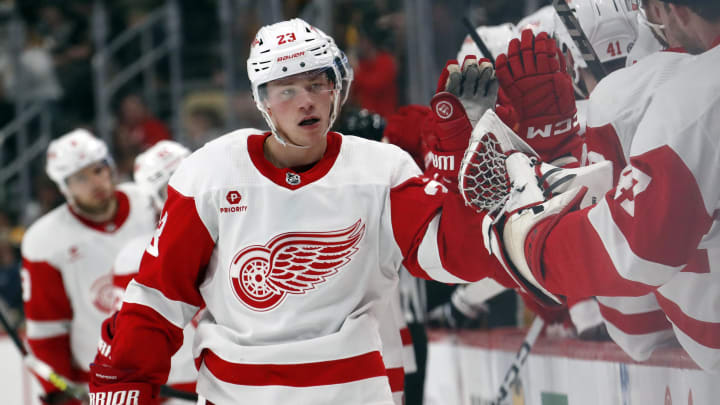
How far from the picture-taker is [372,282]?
1915 millimetres

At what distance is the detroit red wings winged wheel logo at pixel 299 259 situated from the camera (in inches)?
72.4

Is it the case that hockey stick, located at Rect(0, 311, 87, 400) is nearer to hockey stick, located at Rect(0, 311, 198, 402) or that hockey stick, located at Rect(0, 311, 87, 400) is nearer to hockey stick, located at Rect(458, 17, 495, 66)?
hockey stick, located at Rect(0, 311, 198, 402)

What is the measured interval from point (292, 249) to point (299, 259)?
2 cm

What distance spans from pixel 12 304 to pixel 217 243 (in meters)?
3.87

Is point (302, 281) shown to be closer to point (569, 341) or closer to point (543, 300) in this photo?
point (543, 300)

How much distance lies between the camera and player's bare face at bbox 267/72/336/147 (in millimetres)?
1858

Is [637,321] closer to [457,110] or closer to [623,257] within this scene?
[623,257]

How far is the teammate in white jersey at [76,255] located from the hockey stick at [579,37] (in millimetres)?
2162

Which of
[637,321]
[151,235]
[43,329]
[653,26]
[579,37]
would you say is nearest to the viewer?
[653,26]

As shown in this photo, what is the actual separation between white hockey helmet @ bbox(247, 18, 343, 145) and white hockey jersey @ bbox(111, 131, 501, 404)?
0.14 meters

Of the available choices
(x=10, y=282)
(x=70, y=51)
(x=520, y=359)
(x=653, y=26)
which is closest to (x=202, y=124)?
(x=70, y=51)

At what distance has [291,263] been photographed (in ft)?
6.03

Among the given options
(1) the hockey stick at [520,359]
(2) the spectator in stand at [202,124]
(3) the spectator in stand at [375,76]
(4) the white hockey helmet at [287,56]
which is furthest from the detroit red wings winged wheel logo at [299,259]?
(2) the spectator in stand at [202,124]

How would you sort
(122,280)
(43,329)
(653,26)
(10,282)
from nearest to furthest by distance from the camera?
(653,26)
(122,280)
(43,329)
(10,282)
